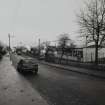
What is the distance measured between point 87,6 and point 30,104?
17.9 meters

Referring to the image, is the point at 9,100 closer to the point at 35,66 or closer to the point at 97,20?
the point at 35,66

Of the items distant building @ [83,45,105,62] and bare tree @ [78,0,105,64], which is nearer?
bare tree @ [78,0,105,64]

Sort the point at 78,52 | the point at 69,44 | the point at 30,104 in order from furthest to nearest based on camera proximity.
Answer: the point at 69,44 < the point at 78,52 < the point at 30,104

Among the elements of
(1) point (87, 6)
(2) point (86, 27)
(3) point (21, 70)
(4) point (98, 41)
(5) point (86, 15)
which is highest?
(1) point (87, 6)

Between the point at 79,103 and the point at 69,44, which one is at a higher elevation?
the point at 69,44

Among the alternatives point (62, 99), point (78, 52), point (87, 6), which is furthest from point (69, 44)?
point (62, 99)

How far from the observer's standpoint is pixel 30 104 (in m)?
5.63

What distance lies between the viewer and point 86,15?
19938 mm

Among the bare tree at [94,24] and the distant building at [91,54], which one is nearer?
the bare tree at [94,24]

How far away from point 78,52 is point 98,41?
790 inches

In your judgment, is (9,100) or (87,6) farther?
(87,6)

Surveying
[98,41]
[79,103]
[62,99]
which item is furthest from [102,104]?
[98,41]

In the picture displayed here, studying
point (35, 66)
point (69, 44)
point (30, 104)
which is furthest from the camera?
point (69, 44)

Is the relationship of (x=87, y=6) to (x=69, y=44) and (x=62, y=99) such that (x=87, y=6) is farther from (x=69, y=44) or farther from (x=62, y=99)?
(x=69, y=44)
